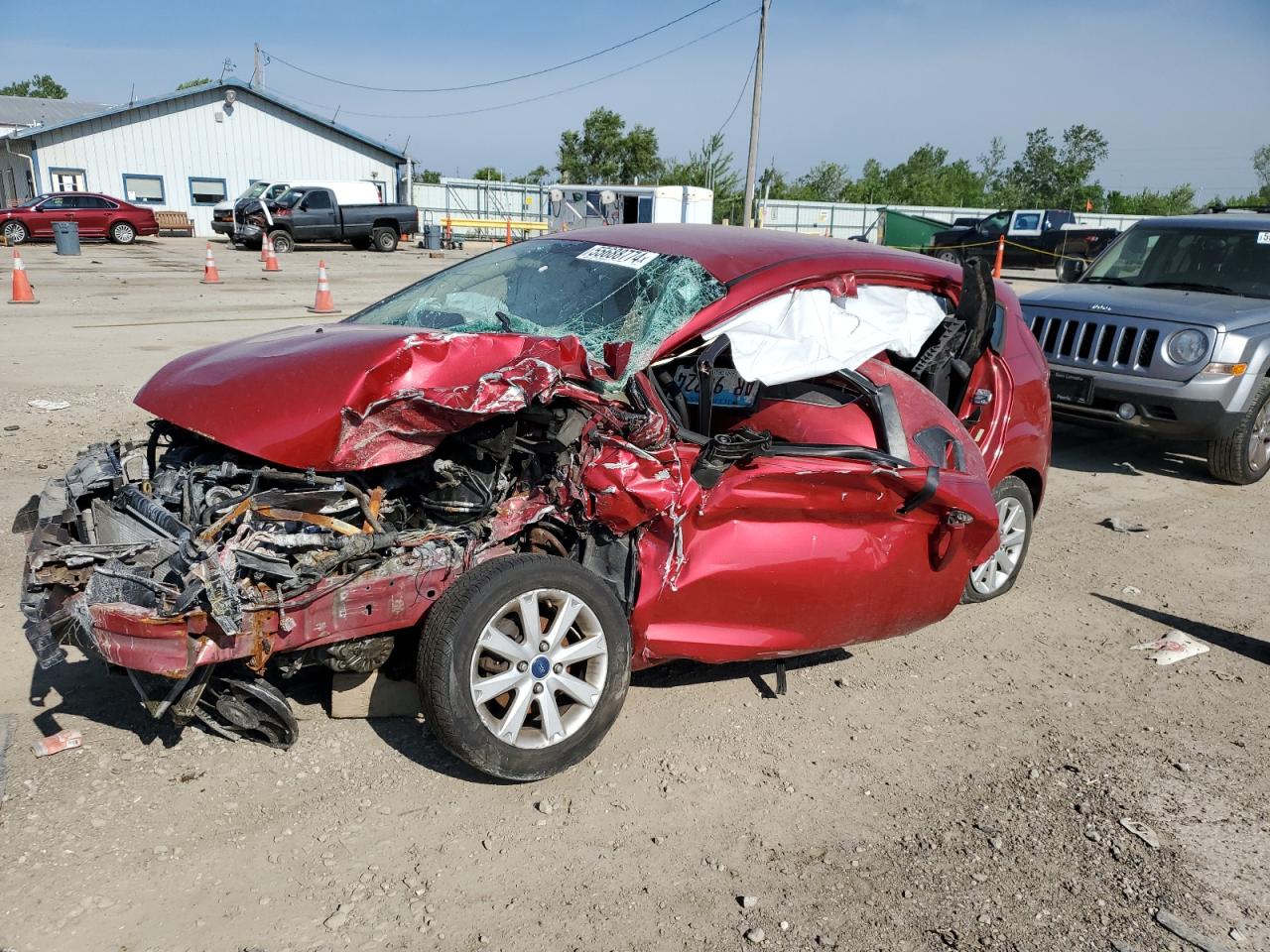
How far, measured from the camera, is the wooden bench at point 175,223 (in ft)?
116

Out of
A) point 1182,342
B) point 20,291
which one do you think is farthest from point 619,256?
point 20,291

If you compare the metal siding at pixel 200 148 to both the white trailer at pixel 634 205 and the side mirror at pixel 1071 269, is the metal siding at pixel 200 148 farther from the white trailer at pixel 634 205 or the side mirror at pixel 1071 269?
the side mirror at pixel 1071 269

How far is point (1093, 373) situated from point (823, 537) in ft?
16.5

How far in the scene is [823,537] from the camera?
12.1 ft

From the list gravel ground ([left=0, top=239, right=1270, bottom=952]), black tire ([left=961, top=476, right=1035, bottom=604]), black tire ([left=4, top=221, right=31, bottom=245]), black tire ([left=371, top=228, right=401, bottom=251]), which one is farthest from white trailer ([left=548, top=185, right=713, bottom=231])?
gravel ground ([left=0, top=239, right=1270, bottom=952])

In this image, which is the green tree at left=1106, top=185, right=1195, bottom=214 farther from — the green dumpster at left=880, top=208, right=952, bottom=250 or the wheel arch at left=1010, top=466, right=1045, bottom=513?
the wheel arch at left=1010, top=466, right=1045, bottom=513

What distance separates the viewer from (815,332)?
389cm

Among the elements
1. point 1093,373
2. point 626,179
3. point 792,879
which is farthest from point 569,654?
point 626,179

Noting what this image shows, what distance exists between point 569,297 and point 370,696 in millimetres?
1801

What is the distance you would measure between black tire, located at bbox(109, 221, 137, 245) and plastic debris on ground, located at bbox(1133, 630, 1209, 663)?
3164 cm

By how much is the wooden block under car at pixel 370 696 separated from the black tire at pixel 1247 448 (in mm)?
6688

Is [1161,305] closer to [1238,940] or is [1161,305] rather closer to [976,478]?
[976,478]

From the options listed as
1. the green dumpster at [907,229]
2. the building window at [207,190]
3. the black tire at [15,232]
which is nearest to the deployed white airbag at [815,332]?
the black tire at [15,232]

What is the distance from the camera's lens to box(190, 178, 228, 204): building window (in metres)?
Answer: 38.4
